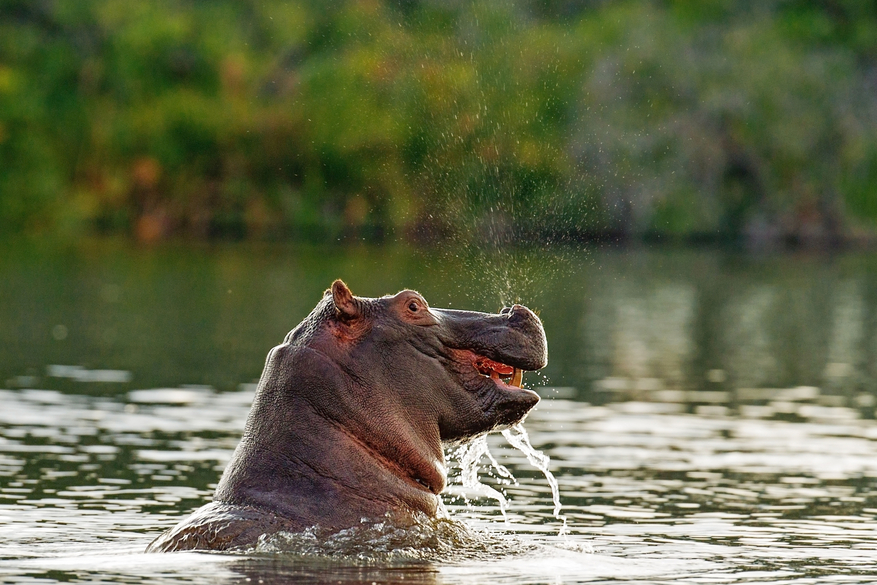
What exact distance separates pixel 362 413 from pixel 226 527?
0.82 meters

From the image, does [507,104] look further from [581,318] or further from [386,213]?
[581,318]

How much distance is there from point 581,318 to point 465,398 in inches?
838

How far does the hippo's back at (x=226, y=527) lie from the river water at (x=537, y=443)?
7 centimetres

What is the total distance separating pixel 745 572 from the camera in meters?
8.51

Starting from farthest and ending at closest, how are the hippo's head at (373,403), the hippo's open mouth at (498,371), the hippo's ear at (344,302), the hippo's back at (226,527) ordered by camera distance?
the hippo's open mouth at (498,371) < the hippo's ear at (344,302) < the hippo's head at (373,403) < the hippo's back at (226,527)

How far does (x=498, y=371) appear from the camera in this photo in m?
8.35

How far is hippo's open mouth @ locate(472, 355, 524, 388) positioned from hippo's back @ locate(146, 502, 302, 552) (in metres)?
1.24

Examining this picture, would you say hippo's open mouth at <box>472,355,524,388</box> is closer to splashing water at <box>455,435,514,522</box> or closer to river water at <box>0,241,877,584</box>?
splashing water at <box>455,435,514,522</box>

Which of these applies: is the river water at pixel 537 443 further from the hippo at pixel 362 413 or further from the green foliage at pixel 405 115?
the green foliage at pixel 405 115

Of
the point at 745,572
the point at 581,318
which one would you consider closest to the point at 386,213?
the point at 581,318

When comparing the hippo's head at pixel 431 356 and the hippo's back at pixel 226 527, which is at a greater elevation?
the hippo's head at pixel 431 356

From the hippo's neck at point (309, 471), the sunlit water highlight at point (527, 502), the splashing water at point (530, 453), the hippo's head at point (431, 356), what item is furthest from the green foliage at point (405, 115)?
the hippo's neck at point (309, 471)

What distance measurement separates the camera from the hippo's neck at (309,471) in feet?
25.5

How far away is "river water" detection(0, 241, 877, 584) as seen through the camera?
8.38m
